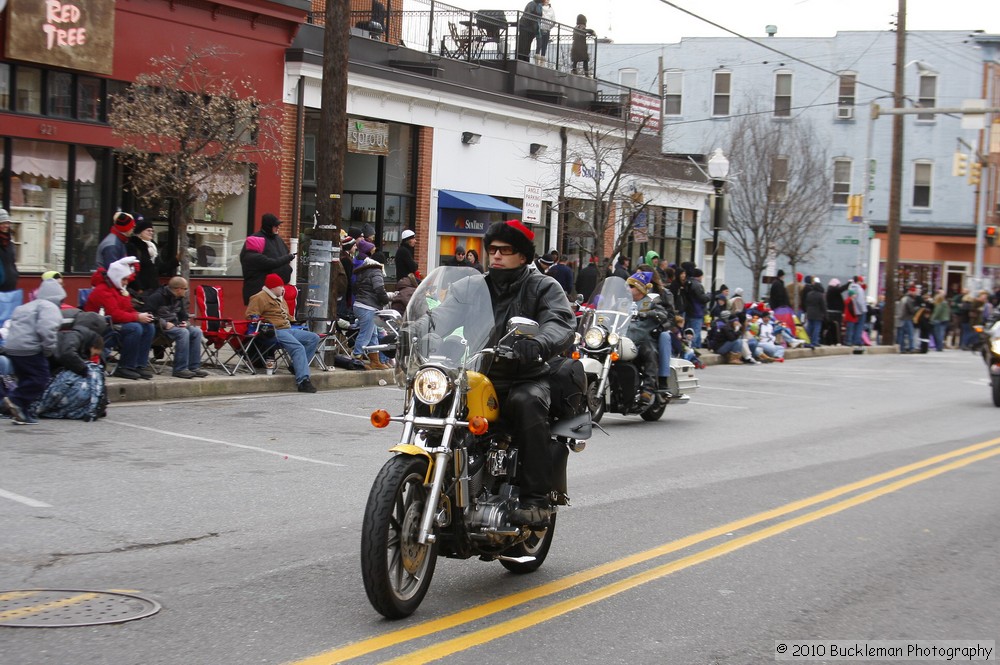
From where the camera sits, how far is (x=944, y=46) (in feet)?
166

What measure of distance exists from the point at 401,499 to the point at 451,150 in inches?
882

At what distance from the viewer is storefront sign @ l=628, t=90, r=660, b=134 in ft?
105

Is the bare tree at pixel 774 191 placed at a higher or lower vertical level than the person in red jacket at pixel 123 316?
higher


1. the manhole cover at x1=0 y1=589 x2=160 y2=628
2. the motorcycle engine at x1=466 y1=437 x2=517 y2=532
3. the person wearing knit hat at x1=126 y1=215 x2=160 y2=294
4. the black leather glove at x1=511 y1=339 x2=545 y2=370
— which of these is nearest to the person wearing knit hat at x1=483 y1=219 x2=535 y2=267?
the black leather glove at x1=511 y1=339 x2=545 y2=370

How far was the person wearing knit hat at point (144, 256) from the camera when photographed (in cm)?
1457

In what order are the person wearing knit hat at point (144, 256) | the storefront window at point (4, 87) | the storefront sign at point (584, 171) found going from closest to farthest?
the person wearing knit hat at point (144, 256), the storefront window at point (4, 87), the storefront sign at point (584, 171)

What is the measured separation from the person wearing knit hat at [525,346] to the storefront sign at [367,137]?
18.2m

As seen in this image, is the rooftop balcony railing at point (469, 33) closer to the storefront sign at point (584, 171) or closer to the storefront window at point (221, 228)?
the storefront sign at point (584, 171)

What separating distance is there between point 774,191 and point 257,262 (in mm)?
30266

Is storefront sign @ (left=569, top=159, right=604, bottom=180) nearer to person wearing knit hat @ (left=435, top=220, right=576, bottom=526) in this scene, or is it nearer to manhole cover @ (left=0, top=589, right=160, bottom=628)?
person wearing knit hat @ (left=435, top=220, right=576, bottom=526)

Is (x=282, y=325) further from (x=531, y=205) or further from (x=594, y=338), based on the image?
(x=531, y=205)

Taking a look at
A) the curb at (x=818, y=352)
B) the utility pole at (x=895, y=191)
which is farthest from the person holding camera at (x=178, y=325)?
the utility pole at (x=895, y=191)

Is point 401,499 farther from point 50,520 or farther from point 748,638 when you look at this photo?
point 50,520

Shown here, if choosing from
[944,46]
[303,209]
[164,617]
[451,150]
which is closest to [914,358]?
[451,150]
